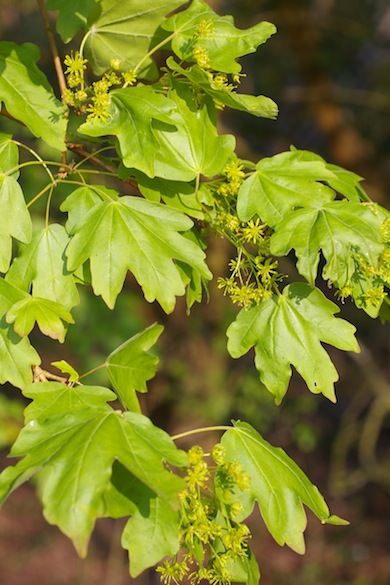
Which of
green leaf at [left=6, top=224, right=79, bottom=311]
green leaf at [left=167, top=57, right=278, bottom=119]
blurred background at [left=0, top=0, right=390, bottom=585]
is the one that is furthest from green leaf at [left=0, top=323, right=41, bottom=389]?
blurred background at [left=0, top=0, right=390, bottom=585]

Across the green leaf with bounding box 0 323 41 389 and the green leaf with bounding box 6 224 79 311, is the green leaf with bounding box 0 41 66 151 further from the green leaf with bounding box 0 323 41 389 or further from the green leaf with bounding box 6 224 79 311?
the green leaf with bounding box 0 323 41 389

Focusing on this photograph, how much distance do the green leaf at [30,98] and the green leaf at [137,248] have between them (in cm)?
21

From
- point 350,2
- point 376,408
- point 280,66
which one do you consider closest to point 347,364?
point 376,408

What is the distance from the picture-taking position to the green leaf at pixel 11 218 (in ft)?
5.25

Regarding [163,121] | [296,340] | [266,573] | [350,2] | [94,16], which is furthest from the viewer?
[350,2]

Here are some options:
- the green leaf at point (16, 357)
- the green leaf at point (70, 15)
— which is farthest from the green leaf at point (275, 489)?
the green leaf at point (70, 15)

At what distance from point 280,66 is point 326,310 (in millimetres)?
5479

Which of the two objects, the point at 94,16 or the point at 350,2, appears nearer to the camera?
the point at 94,16

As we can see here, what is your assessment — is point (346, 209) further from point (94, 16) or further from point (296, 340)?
point (94, 16)

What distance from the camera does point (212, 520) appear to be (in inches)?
58.5

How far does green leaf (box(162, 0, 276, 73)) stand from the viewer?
165 cm

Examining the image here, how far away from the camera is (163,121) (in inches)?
61.1

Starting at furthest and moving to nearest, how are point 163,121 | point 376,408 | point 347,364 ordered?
point 347,364 → point 376,408 → point 163,121

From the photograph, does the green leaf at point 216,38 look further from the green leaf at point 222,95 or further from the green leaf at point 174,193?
the green leaf at point 174,193
